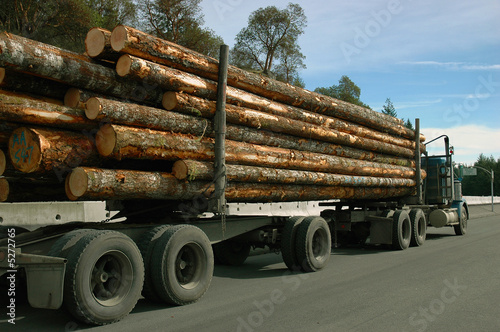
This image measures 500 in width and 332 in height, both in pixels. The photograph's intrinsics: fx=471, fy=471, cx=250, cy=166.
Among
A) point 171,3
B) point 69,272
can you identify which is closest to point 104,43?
point 69,272

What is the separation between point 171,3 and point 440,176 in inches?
1260

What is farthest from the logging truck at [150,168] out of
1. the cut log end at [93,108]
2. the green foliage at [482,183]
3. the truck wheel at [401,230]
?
the green foliage at [482,183]

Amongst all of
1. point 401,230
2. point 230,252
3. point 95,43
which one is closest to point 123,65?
point 95,43

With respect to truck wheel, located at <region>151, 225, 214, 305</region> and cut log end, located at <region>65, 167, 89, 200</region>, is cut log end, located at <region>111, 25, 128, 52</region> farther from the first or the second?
truck wheel, located at <region>151, 225, 214, 305</region>

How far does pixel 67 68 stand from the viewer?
6.00 meters

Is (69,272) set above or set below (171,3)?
below

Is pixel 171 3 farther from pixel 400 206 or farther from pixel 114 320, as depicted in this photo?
pixel 114 320

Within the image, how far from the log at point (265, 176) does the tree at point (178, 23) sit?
3254cm

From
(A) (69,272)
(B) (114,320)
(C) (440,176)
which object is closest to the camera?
(A) (69,272)

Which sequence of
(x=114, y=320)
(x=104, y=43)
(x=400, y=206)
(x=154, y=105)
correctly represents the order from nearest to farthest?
1. (x=114, y=320)
2. (x=104, y=43)
3. (x=154, y=105)
4. (x=400, y=206)

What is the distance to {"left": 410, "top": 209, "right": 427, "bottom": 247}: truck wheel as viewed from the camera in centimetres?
1344

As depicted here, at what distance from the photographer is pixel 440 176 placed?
16.2 m

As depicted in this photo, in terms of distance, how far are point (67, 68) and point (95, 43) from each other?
0.67m

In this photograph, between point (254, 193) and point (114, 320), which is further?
point (254, 193)
